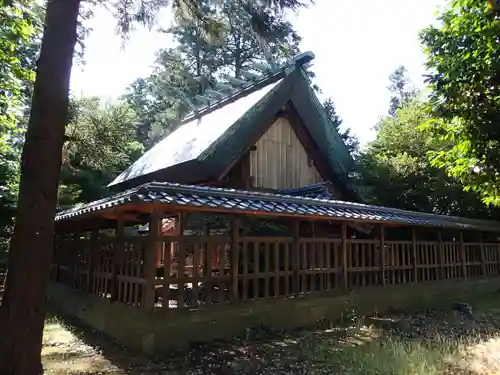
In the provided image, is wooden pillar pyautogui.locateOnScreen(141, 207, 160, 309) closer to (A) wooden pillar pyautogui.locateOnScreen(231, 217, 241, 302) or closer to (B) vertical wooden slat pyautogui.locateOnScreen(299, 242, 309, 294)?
(A) wooden pillar pyautogui.locateOnScreen(231, 217, 241, 302)

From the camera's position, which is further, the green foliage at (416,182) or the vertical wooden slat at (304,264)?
the green foliage at (416,182)

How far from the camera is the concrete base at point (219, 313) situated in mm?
5559

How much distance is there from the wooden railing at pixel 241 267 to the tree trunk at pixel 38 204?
1.75 metres

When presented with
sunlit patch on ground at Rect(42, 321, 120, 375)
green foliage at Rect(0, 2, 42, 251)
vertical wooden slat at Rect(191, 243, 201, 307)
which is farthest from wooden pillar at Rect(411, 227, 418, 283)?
green foliage at Rect(0, 2, 42, 251)

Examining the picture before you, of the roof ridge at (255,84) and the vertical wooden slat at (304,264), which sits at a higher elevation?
the roof ridge at (255,84)

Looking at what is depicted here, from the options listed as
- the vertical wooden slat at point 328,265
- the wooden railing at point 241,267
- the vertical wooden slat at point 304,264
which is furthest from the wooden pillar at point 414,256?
the vertical wooden slat at point 304,264

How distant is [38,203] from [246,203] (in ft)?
9.95

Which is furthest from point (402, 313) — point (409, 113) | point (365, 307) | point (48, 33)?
point (409, 113)

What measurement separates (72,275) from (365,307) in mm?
6294

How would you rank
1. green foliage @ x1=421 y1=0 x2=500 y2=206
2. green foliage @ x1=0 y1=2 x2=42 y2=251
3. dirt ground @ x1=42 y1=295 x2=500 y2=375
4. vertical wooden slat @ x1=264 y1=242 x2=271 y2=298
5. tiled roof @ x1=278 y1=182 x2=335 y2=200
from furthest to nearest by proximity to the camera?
1. tiled roof @ x1=278 y1=182 x2=335 y2=200
2. vertical wooden slat @ x1=264 y1=242 x2=271 y2=298
3. green foliage @ x1=0 y1=2 x2=42 y2=251
4. green foliage @ x1=421 y1=0 x2=500 y2=206
5. dirt ground @ x1=42 y1=295 x2=500 y2=375

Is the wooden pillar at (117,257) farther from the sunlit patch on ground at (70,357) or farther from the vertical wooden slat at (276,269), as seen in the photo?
the vertical wooden slat at (276,269)

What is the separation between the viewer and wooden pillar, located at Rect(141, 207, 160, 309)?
550 centimetres

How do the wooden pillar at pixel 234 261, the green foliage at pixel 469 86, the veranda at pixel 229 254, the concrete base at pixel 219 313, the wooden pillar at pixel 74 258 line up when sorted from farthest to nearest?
the wooden pillar at pixel 74 258 < the wooden pillar at pixel 234 261 < the green foliage at pixel 469 86 < the veranda at pixel 229 254 < the concrete base at pixel 219 313

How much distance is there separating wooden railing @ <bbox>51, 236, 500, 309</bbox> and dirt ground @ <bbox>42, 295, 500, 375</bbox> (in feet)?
2.32
